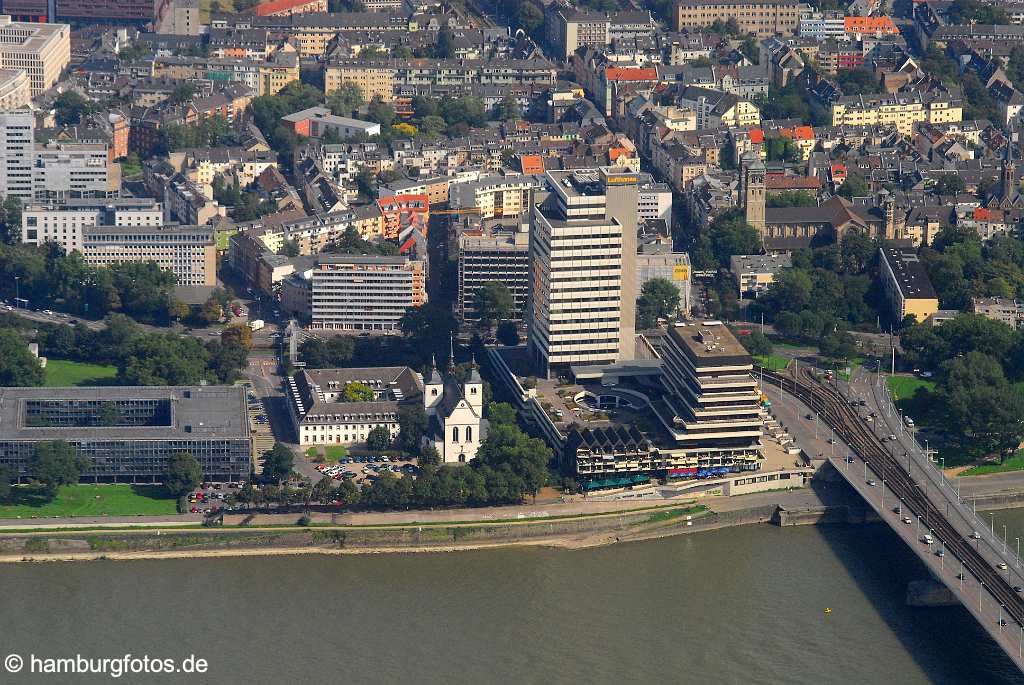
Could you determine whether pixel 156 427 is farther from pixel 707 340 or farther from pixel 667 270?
pixel 667 270

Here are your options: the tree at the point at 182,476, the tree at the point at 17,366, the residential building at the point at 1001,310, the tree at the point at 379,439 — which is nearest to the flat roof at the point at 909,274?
the residential building at the point at 1001,310

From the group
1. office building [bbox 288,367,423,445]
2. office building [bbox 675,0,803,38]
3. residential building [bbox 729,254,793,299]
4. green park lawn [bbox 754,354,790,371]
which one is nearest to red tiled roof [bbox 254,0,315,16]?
office building [bbox 675,0,803,38]

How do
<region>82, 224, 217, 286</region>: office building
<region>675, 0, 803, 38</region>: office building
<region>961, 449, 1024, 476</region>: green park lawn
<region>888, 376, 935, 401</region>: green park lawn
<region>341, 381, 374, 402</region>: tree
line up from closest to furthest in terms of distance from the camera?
<region>961, 449, 1024, 476</region>: green park lawn < <region>341, 381, 374, 402</region>: tree < <region>888, 376, 935, 401</region>: green park lawn < <region>82, 224, 217, 286</region>: office building < <region>675, 0, 803, 38</region>: office building

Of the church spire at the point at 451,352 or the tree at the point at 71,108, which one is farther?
the tree at the point at 71,108

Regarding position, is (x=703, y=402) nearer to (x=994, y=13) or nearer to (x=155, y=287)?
(x=155, y=287)

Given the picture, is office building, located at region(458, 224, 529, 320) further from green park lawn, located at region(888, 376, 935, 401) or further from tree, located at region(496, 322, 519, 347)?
green park lawn, located at region(888, 376, 935, 401)

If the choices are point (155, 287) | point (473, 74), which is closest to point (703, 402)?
point (155, 287)

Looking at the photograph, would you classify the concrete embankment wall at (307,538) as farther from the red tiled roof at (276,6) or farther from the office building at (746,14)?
the red tiled roof at (276,6)
